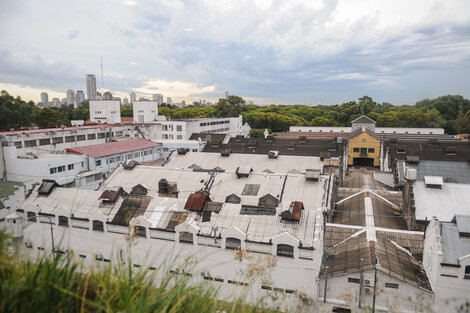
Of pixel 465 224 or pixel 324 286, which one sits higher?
pixel 465 224

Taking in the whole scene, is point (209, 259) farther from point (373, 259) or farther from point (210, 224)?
point (373, 259)

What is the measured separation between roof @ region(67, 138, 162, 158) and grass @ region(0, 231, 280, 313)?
4528 cm

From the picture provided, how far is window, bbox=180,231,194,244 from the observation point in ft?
74.5

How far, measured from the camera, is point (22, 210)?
27.4 m

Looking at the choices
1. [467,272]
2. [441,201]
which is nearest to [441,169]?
[441,201]

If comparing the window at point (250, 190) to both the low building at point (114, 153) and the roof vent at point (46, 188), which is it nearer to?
the roof vent at point (46, 188)

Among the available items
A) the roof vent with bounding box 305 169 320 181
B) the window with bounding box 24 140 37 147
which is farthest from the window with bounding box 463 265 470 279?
the window with bounding box 24 140 37 147

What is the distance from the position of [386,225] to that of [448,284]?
850 cm

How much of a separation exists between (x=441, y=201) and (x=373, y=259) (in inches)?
395

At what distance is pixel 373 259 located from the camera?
21094mm

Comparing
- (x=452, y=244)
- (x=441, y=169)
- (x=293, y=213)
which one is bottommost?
(x=452, y=244)

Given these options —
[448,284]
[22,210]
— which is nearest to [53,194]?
[22,210]

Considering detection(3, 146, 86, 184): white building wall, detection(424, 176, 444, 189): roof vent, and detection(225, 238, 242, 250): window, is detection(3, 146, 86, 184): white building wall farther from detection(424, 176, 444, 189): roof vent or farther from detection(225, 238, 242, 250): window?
detection(424, 176, 444, 189): roof vent

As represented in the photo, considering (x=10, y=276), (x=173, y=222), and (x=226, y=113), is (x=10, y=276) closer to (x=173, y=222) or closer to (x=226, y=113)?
(x=173, y=222)
